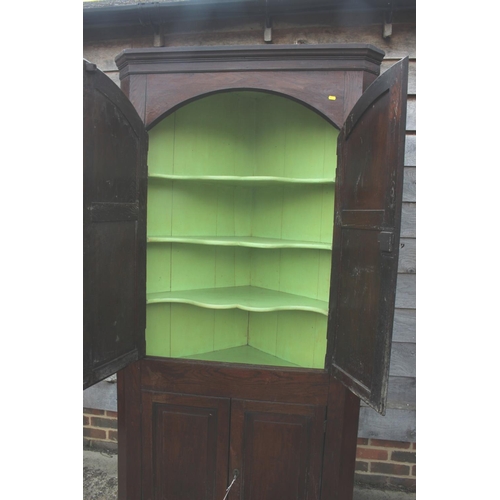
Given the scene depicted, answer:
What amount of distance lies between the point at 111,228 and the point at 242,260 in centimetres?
93

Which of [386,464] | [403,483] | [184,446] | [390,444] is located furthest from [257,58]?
[403,483]

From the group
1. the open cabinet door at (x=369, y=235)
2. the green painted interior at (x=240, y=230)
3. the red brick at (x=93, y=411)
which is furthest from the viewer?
the red brick at (x=93, y=411)

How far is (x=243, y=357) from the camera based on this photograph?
2.04 m

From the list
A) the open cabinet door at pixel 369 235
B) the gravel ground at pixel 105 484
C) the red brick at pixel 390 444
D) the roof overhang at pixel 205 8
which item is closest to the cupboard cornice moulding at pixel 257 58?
the open cabinet door at pixel 369 235

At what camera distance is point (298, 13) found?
200 cm

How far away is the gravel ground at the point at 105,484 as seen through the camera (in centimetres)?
221

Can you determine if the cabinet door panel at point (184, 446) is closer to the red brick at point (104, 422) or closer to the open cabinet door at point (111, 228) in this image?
the open cabinet door at point (111, 228)

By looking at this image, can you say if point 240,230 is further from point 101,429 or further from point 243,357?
point 101,429

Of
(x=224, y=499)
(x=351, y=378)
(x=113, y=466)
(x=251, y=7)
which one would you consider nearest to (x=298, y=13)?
(x=251, y=7)

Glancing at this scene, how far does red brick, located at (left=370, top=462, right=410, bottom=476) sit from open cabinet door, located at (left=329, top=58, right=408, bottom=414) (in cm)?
108

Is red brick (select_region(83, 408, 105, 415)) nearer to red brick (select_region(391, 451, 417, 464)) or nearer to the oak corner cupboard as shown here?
the oak corner cupboard

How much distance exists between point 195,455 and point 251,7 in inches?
85.9

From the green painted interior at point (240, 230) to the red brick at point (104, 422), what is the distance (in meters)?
0.92

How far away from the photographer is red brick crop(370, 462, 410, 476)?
227 centimetres
